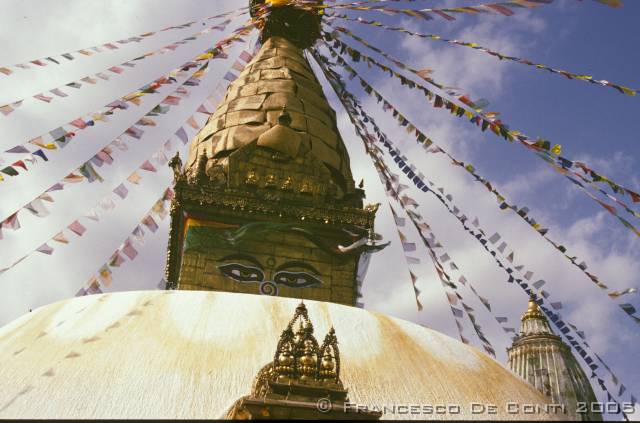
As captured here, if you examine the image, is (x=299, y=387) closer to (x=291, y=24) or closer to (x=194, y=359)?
(x=194, y=359)

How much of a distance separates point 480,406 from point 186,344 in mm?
2015

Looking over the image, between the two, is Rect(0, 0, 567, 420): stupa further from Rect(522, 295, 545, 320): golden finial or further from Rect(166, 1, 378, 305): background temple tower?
Rect(522, 295, 545, 320): golden finial

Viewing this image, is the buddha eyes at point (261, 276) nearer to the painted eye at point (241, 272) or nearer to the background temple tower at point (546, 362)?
the painted eye at point (241, 272)

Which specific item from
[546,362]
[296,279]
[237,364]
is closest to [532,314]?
[546,362]

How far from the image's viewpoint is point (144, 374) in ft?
13.0

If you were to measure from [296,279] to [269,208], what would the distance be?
4.04 ft

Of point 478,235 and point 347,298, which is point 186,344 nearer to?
point 478,235

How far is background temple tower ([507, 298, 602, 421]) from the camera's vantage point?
15.9 meters

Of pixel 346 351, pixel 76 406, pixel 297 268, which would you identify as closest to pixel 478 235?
pixel 297 268

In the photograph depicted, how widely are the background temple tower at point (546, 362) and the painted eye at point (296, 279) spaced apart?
7.69 m

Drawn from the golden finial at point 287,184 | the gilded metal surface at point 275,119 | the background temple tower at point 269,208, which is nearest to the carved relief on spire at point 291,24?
the gilded metal surface at point 275,119

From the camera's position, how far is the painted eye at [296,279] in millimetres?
9988

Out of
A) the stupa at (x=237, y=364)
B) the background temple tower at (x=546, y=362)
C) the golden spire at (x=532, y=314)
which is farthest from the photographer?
the golden spire at (x=532, y=314)

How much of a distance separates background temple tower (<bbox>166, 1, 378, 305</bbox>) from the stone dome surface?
190 inches
